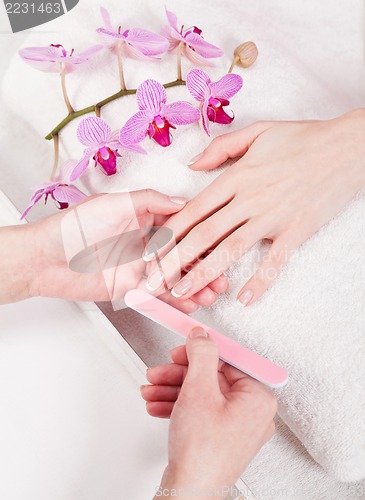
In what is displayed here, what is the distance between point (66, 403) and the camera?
813 millimetres

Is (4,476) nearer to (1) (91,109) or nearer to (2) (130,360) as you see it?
(2) (130,360)

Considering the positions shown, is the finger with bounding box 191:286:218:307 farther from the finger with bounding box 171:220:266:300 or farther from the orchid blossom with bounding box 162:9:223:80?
the orchid blossom with bounding box 162:9:223:80

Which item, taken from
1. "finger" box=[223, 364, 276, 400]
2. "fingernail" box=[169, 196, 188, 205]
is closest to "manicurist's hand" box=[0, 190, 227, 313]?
"fingernail" box=[169, 196, 188, 205]

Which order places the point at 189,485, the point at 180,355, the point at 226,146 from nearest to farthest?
the point at 189,485 → the point at 180,355 → the point at 226,146

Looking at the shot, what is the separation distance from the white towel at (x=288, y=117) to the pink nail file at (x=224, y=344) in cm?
4

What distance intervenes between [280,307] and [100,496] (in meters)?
0.34

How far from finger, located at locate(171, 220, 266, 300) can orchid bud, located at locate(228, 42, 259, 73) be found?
0.98 ft

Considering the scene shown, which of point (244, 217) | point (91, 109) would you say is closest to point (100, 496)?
point (244, 217)

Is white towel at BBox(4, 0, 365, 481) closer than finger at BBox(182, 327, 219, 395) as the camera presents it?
No

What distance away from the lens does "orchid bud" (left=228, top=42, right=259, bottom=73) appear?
937mm

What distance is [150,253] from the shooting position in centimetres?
82

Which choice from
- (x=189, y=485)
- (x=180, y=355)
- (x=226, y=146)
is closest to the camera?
(x=189, y=485)

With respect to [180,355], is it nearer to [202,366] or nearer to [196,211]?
[202,366]

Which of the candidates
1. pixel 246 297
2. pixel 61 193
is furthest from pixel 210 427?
pixel 61 193
